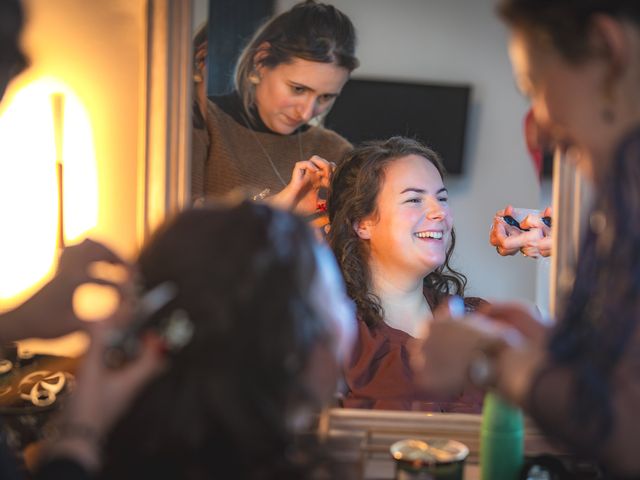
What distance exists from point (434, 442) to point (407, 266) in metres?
0.47

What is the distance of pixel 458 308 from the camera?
48.3 inches

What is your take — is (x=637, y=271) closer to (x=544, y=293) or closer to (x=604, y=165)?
(x=604, y=165)

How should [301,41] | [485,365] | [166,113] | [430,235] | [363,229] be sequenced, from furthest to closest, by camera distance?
[363,229]
[430,235]
[301,41]
[166,113]
[485,365]

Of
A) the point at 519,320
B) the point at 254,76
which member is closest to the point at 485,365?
the point at 519,320

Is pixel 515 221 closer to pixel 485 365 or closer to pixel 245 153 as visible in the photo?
pixel 245 153

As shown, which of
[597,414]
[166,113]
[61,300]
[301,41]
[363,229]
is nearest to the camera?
→ [597,414]

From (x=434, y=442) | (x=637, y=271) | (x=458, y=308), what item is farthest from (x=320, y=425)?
(x=637, y=271)

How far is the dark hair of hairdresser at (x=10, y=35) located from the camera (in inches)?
27.9

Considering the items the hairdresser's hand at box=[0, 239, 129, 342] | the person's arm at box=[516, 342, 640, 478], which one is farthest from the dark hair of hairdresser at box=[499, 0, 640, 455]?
the hairdresser's hand at box=[0, 239, 129, 342]

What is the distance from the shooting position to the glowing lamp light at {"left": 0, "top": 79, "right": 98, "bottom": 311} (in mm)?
1071

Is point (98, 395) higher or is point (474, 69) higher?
point (474, 69)

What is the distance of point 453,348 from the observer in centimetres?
69

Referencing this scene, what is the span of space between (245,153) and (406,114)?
0.87 feet

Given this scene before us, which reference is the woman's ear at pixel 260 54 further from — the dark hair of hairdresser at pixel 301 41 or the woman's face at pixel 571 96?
the woman's face at pixel 571 96
